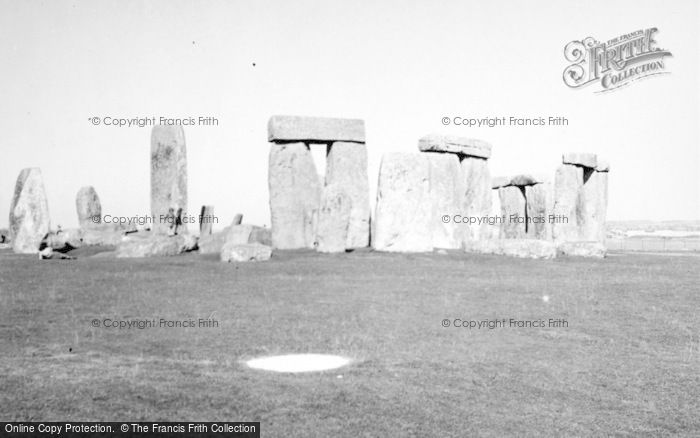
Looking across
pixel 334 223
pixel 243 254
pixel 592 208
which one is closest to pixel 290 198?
pixel 334 223

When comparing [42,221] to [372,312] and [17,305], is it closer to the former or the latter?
[17,305]

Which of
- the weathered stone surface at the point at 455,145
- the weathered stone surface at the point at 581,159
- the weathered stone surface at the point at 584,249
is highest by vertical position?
the weathered stone surface at the point at 455,145

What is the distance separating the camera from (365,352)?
6.56 m

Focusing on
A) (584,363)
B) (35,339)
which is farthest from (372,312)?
(35,339)

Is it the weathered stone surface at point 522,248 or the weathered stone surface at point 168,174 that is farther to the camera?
the weathered stone surface at point 168,174

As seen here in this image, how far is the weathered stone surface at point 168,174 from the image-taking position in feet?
63.4

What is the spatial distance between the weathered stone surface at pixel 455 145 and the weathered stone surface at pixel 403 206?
4.36m

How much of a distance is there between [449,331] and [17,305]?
549 centimetres

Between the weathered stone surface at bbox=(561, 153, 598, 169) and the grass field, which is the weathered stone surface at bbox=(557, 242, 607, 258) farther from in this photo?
the grass field

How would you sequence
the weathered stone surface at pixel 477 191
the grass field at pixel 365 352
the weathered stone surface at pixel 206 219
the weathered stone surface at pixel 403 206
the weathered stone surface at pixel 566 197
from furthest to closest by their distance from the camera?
the weathered stone surface at pixel 206 219, the weathered stone surface at pixel 477 191, the weathered stone surface at pixel 566 197, the weathered stone surface at pixel 403 206, the grass field at pixel 365 352

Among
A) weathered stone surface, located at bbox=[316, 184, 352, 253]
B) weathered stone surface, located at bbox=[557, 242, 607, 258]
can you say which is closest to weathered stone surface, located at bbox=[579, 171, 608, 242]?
weathered stone surface, located at bbox=[557, 242, 607, 258]

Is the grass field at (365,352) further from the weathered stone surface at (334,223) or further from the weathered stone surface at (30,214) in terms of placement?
the weathered stone surface at (30,214)

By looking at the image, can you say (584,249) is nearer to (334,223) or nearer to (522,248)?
(522,248)

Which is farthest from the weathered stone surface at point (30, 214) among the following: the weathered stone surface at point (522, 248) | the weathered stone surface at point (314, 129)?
the weathered stone surface at point (522, 248)
